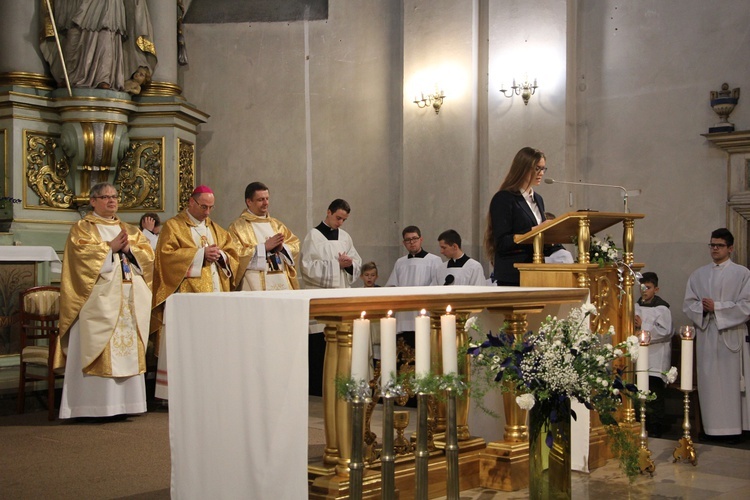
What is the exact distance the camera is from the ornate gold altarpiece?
3859mm

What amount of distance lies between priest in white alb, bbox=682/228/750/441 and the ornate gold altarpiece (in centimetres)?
348

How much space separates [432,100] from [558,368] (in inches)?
259

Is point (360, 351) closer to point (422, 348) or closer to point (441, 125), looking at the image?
point (422, 348)

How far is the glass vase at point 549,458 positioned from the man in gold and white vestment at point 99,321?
3922mm

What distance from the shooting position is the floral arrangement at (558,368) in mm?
3568

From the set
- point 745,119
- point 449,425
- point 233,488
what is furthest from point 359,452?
point 745,119

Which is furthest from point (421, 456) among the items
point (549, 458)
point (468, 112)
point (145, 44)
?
point (145, 44)

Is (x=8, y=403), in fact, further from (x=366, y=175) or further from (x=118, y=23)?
(x=366, y=175)

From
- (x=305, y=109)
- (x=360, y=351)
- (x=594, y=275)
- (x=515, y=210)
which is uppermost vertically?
(x=305, y=109)

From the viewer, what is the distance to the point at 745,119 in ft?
27.6

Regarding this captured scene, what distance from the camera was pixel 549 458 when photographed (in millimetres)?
3793

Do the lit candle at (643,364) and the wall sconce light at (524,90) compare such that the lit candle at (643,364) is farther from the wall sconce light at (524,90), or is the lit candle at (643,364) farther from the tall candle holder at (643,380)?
the wall sconce light at (524,90)

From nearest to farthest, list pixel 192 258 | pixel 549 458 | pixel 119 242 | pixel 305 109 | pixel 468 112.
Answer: pixel 549 458 → pixel 119 242 → pixel 192 258 → pixel 468 112 → pixel 305 109

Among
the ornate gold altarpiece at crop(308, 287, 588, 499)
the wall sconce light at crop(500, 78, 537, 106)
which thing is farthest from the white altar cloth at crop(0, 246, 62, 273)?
the wall sconce light at crop(500, 78, 537, 106)
